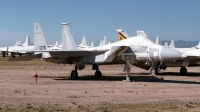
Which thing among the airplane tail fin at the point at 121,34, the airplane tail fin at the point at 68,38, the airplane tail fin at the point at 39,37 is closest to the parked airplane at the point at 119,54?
the airplane tail fin at the point at 39,37

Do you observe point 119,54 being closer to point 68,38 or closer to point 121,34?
point 68,38

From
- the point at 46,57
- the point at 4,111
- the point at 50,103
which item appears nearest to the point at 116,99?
the point at 50,103

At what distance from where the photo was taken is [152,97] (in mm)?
14680

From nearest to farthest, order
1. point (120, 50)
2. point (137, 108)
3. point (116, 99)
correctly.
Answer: point (137, 108) < point (116, 99) < point (120, 50)

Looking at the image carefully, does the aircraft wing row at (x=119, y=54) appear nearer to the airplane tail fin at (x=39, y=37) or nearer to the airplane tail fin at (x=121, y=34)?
the airplane tail fin at (x=39, y=37)

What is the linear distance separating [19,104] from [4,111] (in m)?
1.44

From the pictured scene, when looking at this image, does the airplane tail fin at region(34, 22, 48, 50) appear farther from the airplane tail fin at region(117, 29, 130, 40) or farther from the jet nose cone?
the jet nose cone

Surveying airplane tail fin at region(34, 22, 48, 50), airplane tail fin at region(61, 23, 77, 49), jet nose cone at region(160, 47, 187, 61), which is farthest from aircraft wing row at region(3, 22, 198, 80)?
airplane tail fin at region(61, 23, 77, 49)

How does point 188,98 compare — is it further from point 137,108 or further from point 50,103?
point 50,103

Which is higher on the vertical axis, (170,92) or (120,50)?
(120,50)

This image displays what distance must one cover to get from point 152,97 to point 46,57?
37.9 ft

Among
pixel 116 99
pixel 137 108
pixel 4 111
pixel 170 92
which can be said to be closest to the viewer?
pixel 4 111

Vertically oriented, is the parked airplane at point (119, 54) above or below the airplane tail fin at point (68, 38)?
below

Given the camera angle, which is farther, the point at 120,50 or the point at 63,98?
the point at 120,50
